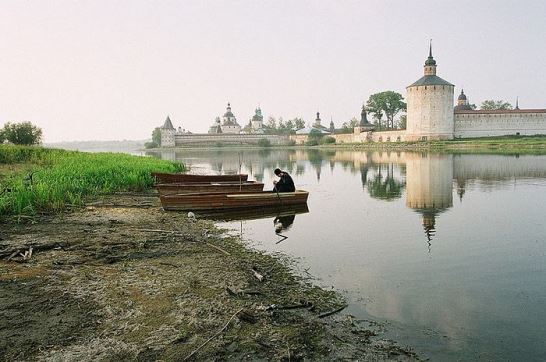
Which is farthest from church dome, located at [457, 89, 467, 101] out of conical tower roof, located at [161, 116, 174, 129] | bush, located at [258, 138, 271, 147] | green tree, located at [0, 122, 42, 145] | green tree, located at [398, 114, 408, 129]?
green tree, located at [0, 122, 42, 145]

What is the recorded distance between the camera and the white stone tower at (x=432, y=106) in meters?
70.7

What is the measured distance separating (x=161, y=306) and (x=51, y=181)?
9150 mm

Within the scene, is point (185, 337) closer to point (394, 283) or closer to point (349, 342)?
point (349, 342)

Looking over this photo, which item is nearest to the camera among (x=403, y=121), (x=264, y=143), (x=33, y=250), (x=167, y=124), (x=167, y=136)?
(x=33, y=250)

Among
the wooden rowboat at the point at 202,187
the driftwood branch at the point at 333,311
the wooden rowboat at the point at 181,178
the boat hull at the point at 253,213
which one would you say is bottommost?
the driftwood branch at the point at 333,311

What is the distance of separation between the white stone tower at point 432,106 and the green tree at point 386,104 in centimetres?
1477

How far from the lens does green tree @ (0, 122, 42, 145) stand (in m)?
33.4

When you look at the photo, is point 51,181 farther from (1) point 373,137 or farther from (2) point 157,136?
(2) point 157,136

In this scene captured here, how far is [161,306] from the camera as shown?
510 centimetres

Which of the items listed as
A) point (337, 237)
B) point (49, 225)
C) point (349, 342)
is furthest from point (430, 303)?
point (49, 225)

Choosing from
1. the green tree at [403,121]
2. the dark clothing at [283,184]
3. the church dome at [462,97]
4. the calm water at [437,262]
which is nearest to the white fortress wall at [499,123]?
the church dome at [462,97]

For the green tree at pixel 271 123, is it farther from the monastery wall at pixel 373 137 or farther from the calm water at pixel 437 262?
the calm water at pixel 437 262

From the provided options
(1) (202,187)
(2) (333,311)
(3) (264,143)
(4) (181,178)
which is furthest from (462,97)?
(2) (333,311)

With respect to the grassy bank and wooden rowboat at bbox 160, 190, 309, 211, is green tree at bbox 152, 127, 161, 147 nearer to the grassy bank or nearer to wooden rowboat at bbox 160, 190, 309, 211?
the grassy bank
